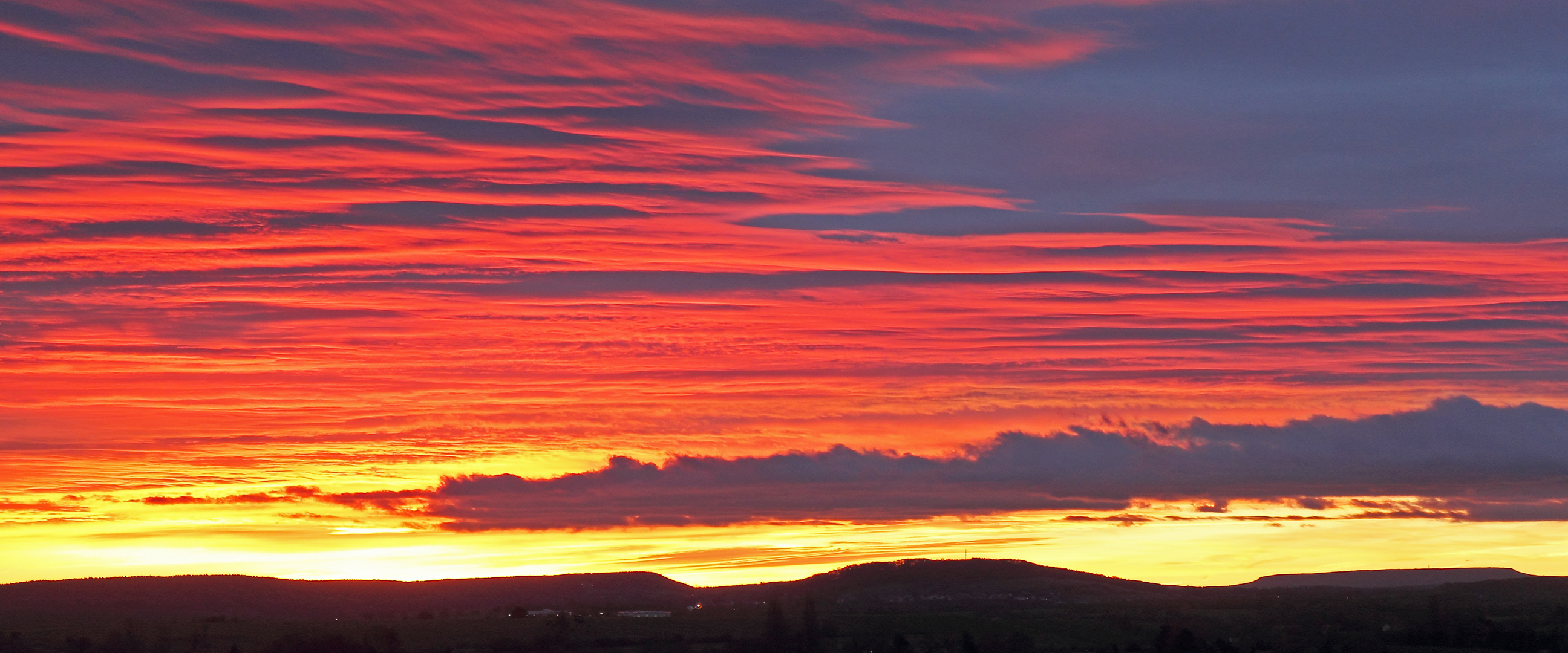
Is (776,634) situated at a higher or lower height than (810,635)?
higher

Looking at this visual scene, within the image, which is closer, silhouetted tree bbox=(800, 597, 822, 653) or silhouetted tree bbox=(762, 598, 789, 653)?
silhouetted tree bbox=(800, 597, 822, 653)

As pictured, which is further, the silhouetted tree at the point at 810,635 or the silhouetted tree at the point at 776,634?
the silhouetted tree at the point at 776,634

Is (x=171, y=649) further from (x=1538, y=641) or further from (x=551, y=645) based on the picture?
(x=1538, y=641)

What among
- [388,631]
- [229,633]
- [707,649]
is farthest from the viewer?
[229,633]

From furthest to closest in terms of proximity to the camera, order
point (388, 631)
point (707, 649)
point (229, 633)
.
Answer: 1. point (229, 633)
2. point (388, 631)
3. point (707, 649)

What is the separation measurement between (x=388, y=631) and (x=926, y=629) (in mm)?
68410

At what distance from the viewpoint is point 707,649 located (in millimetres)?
151750

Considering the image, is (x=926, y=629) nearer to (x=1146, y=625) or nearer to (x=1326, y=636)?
(x=1146, y=625)

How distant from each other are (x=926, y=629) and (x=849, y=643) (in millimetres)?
34767

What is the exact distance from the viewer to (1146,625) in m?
193

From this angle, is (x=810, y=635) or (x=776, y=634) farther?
(x=776, y=634)

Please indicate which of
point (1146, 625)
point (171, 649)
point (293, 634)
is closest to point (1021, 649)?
point (1146, 625)

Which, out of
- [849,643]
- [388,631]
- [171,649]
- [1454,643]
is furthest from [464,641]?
[1454,643]

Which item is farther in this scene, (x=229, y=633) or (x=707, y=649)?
(x=229, y=633)
